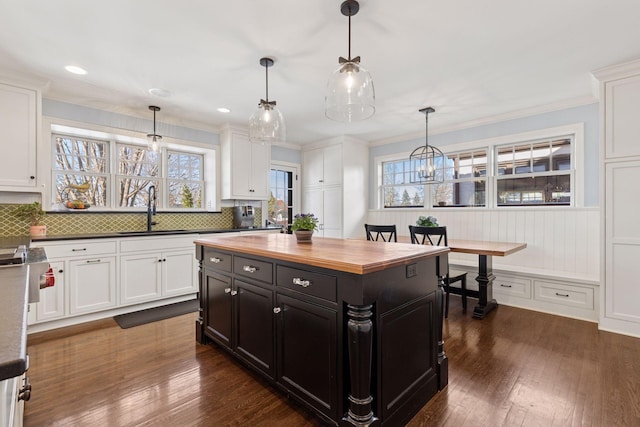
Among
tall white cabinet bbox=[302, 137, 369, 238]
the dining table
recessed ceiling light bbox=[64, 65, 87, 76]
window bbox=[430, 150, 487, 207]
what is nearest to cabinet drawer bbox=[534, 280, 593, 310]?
the dining table

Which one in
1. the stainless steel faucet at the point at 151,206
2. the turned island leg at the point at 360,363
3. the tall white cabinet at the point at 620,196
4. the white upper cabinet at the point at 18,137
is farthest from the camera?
the stainless steel faucet at the point at 151,206

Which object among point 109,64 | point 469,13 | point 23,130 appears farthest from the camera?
point 23,130

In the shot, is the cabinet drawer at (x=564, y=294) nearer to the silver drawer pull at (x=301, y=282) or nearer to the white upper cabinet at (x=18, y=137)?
the silver drawer pull at (x=301, y=282)

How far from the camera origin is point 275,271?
1.93m

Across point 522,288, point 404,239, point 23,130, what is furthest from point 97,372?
point 522,288

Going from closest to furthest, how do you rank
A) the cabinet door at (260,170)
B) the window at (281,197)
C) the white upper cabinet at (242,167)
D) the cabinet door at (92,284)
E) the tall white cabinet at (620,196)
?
1. the tall white cabinet at (620,196)
2. the cabinet door at (92,284)
3. the white upper cabinet at (242,167)
4. the cabinet door at (260,170)
5. the window at (281,197)

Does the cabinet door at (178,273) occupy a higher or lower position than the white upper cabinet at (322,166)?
lower

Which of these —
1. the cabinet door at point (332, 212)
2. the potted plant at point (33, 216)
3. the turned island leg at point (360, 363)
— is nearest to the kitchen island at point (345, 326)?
the turned island leg at point (360, 363)

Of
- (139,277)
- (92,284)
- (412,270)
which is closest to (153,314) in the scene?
(139,277)

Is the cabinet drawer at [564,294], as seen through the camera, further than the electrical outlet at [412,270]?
Yes

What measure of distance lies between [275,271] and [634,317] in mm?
3369

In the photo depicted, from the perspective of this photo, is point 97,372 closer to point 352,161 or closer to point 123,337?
point 123,337

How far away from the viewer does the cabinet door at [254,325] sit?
6.57 feet

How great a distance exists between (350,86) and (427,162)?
8.05 feet
